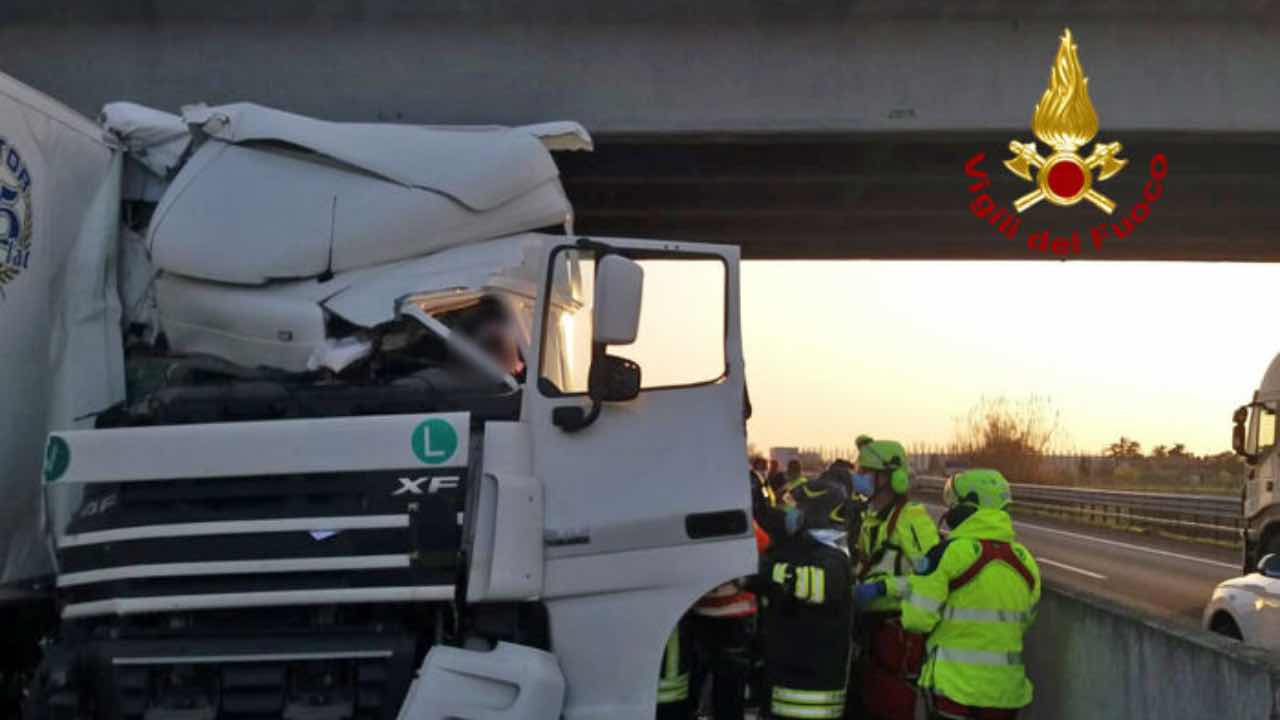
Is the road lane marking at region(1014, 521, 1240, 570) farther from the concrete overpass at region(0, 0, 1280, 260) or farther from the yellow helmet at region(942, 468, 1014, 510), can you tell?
the yellow helmet at region(942, 468, 1014, 510)

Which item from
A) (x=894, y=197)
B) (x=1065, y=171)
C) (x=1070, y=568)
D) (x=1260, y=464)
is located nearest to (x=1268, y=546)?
(x=1260, y=464)

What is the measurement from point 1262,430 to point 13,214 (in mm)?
13776

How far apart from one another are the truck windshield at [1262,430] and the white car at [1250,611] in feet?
20.0

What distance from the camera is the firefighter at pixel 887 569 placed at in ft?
22.4

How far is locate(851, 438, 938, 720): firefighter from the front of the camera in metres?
6.82

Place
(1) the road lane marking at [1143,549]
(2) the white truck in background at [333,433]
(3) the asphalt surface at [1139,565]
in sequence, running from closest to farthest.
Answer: (2) the white truck in background at [333,433] < (3) the asphalt surface at [1139,565] < (1) the road lane marking at [1143,549]

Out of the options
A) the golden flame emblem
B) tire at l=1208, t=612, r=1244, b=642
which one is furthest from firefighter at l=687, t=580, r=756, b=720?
the golden flame emblem

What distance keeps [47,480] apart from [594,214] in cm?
1308

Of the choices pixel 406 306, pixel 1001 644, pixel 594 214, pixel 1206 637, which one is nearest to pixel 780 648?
pixel 1001 644

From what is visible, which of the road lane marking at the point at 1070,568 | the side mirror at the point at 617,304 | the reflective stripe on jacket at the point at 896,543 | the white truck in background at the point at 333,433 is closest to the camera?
the white truck in background at the point at 333,433

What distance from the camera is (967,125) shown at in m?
13.6

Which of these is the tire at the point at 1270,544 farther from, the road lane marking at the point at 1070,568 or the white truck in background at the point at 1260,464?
the road lane marking at the point at 1070,568

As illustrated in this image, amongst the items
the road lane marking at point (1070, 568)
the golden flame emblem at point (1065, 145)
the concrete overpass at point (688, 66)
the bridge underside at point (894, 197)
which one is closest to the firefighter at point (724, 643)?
the concrete overpass at point (688, 66)

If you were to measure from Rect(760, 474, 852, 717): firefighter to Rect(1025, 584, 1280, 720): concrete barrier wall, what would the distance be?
3.88ft
